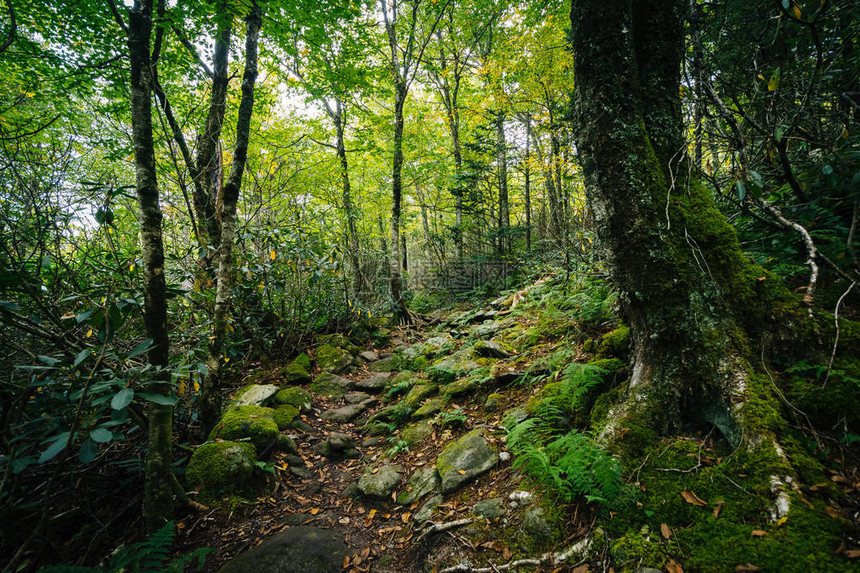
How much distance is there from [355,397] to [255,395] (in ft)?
6.02

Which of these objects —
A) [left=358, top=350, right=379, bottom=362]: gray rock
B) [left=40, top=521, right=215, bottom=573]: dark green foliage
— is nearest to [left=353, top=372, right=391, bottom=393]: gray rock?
[left=358, top=350, right=379, bottom=362]: gray rock

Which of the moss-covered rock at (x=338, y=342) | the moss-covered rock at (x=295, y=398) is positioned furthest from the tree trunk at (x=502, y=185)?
the moss-covered rock at (x=295, y=398)

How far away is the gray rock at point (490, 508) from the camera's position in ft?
8.61

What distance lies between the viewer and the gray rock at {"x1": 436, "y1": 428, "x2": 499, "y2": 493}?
3.17 meters

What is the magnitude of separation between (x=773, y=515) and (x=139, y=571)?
3795mm

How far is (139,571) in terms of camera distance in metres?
2.01

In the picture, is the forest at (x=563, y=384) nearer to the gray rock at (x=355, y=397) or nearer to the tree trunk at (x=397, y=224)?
the gray rock at (x=355, y=397)

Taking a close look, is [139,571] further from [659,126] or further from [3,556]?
[659,126]

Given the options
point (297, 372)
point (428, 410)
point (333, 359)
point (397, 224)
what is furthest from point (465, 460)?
point (397, 224)

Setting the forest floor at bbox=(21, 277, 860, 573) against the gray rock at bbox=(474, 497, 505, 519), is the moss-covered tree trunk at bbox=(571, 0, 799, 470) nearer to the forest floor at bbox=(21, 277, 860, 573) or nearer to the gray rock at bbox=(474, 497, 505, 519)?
the forest floor at bbox=(21, 277, 860, 573)

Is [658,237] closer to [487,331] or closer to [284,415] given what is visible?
[487,331]

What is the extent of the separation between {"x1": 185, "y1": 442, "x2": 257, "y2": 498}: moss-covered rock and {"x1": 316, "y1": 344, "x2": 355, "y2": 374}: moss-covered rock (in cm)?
335

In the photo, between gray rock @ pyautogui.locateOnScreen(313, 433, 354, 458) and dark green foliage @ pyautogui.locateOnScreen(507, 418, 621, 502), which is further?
gray rock @ pyautogui.locateOnScreen(313, 433, 354, 458)

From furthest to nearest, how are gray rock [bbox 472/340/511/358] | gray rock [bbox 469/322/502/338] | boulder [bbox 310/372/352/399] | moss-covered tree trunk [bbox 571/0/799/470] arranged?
gray rock [bbox 469/322/502/338]
boulder [bbox 310/372/352/399]
gray rock [bbox 472/340/511/358]
moss-covered tree trunk [bbox 571/0/799/470]
